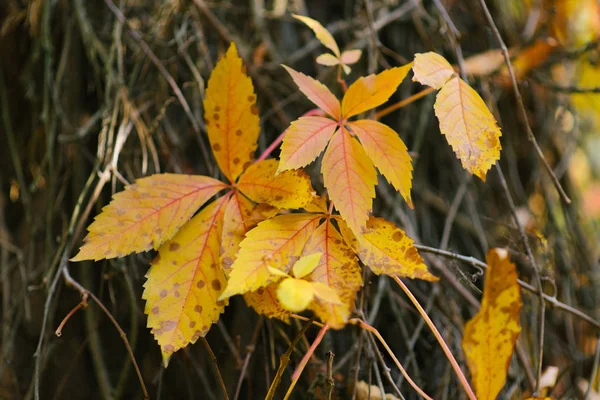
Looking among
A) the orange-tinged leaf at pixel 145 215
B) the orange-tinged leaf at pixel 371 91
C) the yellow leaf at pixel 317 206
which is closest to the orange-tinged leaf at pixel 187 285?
the orange-tinged leaf at pixel 145 215

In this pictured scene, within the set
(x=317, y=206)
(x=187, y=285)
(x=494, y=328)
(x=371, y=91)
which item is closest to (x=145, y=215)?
(x=187, y=285)

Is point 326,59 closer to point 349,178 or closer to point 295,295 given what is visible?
point 349,178

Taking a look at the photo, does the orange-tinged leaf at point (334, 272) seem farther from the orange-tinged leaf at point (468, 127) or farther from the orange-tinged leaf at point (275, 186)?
the orange-tinged leaf at point (468, 127)

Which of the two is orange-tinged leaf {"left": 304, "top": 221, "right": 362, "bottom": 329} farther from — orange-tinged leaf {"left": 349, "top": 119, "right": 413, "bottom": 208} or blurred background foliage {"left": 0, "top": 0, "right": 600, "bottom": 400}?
blurred background foliage {"left": 0, "top": 0, "right": 600, "bottom": 400}

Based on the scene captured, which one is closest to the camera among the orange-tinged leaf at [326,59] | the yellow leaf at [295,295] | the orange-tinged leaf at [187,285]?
the yellow leaf at [295,295]

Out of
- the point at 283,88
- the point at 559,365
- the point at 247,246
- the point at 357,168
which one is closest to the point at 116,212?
the point at 247,246

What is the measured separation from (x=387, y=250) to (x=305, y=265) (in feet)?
0.36

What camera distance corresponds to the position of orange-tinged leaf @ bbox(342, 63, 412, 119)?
1.99 feet

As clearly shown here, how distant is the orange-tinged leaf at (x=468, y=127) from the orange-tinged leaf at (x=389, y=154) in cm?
6

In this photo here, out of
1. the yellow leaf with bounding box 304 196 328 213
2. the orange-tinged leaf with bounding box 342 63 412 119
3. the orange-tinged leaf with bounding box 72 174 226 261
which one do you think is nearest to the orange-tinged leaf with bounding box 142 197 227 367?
the orange-tinged leaf with bounding box 72 174 226 261

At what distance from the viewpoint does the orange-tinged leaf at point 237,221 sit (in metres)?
0.59

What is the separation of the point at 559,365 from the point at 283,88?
84cm

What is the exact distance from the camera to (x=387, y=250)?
0.56 meters

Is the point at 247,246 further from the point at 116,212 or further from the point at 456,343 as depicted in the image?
the point at 456,343
